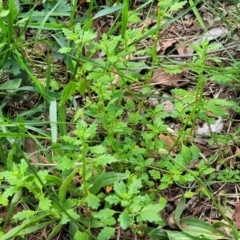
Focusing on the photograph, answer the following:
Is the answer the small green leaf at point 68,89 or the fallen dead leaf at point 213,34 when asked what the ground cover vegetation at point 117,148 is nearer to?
the small green leaf at point 68,89

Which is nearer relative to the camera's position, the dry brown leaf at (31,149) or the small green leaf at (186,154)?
the small green leaf at (186,154)

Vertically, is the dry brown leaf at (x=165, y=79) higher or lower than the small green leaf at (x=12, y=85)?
lower

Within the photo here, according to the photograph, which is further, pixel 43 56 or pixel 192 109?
pixel 43 56

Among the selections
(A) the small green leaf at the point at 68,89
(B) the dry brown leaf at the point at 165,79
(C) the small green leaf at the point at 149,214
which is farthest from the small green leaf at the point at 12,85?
(C) the small green leaf at the point at 149,214

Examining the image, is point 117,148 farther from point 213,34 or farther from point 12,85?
point 213,34

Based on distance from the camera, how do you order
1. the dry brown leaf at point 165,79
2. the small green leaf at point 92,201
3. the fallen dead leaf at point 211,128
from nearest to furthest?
the small green leaf at point 92,201
the fallen dead leaf at point 211,128
the dry brown leaf at point 165,79

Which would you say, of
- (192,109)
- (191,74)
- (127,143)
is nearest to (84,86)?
(127,143)

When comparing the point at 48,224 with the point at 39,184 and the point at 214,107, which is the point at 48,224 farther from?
the point at 214,107

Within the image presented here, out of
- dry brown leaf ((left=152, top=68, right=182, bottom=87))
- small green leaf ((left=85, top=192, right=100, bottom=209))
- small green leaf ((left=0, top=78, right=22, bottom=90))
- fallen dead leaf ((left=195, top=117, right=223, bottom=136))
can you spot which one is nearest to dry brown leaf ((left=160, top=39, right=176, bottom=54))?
dry brown leaf ((left=152, top=68, right=182, bottom=87))

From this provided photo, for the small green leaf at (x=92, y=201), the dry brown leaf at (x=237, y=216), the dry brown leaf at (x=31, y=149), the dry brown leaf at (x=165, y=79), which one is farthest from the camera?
the dry brown leaf at (x=165, y=79)
